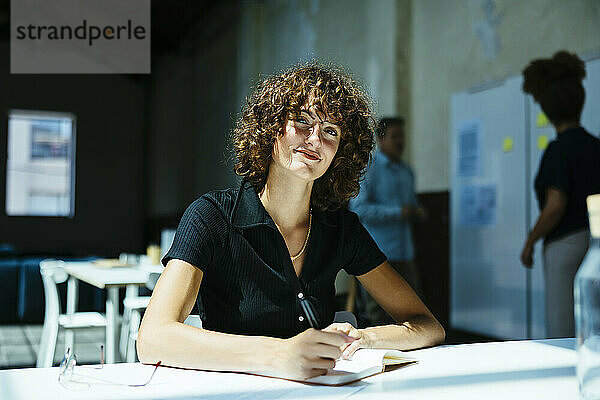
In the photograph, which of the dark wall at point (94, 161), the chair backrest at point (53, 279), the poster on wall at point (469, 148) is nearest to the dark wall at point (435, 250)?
Answer: the poster on wall at point (469, 148)

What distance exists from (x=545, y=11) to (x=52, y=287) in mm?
3520

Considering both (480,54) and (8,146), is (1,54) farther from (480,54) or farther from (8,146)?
(480,54)

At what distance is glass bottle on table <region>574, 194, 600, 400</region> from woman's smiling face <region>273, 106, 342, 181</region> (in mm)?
681

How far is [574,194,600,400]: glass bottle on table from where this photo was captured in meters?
0.73

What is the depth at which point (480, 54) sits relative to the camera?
496 cm

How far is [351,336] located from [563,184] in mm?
1922

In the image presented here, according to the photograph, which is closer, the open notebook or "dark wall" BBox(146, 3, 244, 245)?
the open notebook

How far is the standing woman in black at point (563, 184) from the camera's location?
274 cm

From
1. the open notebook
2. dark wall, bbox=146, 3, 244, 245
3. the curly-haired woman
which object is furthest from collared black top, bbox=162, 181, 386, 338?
dark wall, bbox=146, 3, 244, 245

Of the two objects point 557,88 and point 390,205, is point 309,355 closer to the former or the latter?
point 557,88

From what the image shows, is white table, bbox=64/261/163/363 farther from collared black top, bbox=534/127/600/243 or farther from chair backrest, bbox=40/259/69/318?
collared black top, bbox=534/127/600/243

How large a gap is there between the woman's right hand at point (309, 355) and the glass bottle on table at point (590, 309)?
1.16 ft

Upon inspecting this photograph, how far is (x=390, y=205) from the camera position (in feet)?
13.6

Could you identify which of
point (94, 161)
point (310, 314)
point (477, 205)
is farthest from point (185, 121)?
point (310, 314)
